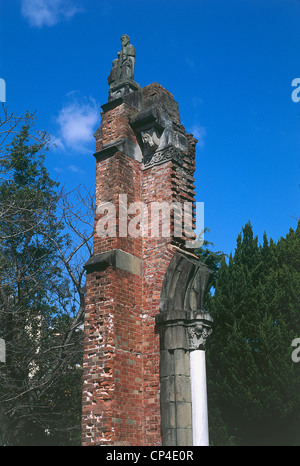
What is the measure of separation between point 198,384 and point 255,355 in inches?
296

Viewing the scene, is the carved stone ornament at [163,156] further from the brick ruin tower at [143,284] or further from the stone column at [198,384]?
the stone column at [198,384]

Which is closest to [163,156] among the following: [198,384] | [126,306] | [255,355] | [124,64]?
[124,64]

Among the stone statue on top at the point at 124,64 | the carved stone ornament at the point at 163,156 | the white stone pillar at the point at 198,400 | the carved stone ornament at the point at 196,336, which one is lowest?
the white stone pillar at the point at 198,400

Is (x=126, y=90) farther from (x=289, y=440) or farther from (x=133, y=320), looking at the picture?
(x=289, y=440)

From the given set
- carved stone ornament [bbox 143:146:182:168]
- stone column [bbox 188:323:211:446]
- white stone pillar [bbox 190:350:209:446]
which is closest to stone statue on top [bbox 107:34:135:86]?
carved stone ornament [bbox 143:146:182:168]

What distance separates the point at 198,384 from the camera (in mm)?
7434

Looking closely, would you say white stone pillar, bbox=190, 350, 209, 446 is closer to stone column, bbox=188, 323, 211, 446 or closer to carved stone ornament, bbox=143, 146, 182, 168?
stone column, bbox=188, 323, 211, 446

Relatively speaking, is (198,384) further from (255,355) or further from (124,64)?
(255,355)

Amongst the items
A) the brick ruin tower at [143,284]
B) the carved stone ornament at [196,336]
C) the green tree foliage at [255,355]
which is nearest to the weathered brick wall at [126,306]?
the brick ruin tower at [143,284]

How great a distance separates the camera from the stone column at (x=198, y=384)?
7.21 metres

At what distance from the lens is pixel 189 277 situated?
809cm

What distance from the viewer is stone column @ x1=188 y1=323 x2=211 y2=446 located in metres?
7.21

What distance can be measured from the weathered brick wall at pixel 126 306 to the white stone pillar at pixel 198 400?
1.79ft
